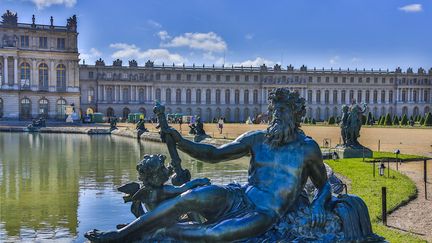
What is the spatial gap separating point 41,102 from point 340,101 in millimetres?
50486

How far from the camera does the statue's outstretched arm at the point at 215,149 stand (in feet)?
12.7

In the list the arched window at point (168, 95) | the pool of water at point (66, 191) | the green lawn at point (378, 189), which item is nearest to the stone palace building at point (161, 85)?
the arched window at point (168, 95)

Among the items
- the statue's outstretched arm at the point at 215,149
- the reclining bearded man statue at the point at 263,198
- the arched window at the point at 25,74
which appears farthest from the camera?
the arched window at the point at 25,74

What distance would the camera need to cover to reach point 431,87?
88375mm

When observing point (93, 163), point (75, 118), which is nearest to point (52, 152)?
point (93, 163)

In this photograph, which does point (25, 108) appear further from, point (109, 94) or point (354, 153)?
point (354, 153)

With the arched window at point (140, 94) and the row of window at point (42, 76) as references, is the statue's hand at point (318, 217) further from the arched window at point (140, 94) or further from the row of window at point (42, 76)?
the arched window at point (140, 94)

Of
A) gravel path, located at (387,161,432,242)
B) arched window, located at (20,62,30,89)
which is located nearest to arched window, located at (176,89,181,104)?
arched window, located at (20,62,30,89)

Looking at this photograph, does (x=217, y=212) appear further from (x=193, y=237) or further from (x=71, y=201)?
(x=71, y=201)

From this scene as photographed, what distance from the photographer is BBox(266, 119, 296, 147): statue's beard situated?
3.68 metres

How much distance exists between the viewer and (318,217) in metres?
3.62

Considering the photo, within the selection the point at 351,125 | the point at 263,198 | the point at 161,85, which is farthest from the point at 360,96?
the point at 263,198

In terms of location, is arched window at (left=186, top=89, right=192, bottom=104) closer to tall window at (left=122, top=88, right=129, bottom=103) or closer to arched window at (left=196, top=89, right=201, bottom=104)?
arched window at (left=196, top=89, right=201, bottom=104)

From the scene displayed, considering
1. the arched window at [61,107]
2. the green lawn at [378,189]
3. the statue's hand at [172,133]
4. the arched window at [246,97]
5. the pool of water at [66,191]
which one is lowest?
the pool of water at [66,191]
